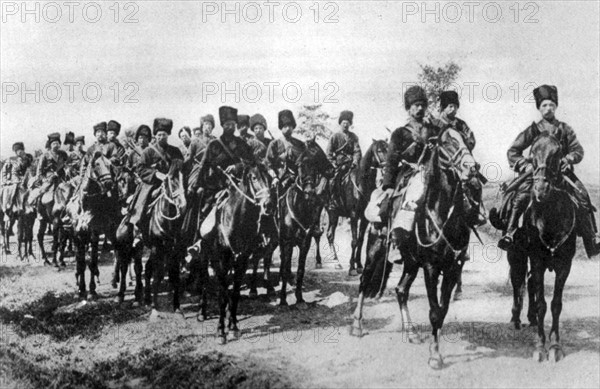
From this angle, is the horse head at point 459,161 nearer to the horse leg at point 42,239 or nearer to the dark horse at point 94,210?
the dark horse at point 94,210

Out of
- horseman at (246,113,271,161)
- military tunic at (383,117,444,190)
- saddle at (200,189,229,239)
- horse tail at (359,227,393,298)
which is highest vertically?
horseman at (246,113,271,161)

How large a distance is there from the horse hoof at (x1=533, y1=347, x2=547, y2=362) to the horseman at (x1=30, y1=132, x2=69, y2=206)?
420 inches

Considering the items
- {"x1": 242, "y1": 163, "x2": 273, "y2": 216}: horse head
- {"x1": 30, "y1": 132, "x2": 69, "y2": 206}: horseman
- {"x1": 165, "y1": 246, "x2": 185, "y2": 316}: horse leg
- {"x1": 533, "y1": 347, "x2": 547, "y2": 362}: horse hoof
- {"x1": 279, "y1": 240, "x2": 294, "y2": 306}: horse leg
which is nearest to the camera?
{"x1": 533, "y1": 347, "x2": 547, "y2": 362}: horse hoof

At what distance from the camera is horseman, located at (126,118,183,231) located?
30.8 feet

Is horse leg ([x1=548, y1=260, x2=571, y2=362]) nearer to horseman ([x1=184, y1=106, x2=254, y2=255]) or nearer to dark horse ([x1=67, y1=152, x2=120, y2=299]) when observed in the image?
horseman ([x1=184, y1=106, x2=254, y2=255])

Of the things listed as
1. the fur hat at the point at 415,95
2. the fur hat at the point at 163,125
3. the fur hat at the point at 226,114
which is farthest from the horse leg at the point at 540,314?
the fur hat at the point at 163,125

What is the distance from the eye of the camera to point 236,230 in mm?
7969

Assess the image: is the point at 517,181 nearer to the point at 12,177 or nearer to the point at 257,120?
the point at 257,120

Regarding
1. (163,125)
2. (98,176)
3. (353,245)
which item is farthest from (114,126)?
(353,245)

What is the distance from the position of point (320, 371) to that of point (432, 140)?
321 centimetres

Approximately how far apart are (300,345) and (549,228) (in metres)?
3.61

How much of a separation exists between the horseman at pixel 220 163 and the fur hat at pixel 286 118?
1.25m

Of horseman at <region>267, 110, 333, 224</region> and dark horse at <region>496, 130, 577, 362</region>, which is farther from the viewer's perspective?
horseman at <region>267, 110, 333, 224</region>

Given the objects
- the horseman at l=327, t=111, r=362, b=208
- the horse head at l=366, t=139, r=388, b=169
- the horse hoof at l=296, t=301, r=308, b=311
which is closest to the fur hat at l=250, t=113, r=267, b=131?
the horseman at l=327, t=111, r=362, b=208
